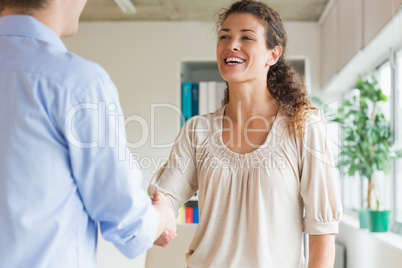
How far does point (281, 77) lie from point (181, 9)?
3.88m

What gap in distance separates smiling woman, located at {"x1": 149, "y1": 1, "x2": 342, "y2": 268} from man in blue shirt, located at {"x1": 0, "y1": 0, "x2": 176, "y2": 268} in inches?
22.1

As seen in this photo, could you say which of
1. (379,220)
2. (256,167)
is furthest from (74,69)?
(379,220)

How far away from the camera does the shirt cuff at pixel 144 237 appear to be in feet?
3.30

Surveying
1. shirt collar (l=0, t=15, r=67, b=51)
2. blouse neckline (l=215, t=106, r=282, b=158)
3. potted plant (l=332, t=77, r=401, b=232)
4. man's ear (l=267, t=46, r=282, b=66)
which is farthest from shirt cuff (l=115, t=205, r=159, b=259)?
potted plant (l=332, t=77, r=401, b=232)


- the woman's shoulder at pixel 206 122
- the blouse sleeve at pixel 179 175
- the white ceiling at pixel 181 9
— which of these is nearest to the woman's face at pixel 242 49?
the woman's shoulder at pixel 206 122

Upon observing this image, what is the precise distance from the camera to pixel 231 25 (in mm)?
1636

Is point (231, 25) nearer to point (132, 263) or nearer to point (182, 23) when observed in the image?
point (132, 263)

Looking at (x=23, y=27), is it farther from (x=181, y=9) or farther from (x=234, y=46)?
(x=181, y=9)

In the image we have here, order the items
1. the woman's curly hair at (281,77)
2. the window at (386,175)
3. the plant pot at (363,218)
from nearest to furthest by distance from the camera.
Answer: the woman's curly hair at (281,77) → the plant pot at (363,218) → the window at (386,175)

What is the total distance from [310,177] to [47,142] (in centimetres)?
82

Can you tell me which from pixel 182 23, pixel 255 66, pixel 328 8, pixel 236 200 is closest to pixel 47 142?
pixel 236 200

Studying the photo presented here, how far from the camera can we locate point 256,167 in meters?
1.51

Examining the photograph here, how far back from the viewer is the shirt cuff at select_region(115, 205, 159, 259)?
101 centimetres

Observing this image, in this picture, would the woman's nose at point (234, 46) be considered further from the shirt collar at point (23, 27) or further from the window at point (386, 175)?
the window at point (386, 175)
